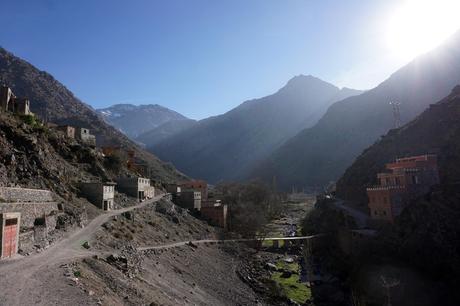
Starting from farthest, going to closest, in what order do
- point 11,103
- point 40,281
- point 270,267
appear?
point 11,103, point 270,267, point 40,281

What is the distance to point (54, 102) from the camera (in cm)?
14188

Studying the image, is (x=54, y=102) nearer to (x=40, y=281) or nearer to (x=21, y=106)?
(x=21, y=106)

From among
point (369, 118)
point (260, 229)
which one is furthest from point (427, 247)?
point (369, 118)

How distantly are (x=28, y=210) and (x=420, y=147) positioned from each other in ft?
222

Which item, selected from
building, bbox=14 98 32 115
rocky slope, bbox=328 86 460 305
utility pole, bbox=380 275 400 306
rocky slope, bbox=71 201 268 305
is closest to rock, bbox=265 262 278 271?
rocky slope, bbox=71 201 268 305

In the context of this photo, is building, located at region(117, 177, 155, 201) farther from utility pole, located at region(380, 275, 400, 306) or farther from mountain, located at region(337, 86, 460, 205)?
mountain, located at region(337, 86, 460, 205)

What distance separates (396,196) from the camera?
184ft

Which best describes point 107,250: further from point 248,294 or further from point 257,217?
point 257,217

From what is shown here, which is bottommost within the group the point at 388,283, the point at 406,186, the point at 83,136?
the point at 388,283

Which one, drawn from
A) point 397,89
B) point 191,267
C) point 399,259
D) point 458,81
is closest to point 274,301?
point 191,267

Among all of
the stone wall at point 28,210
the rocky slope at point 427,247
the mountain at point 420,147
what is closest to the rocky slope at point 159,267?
the stone wall at point 28,210

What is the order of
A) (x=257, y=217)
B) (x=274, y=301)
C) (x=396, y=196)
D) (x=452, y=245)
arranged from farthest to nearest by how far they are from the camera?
(x=257, y=217) → (x=396, y=196) → (x=452, y=245) → (x=274, y=301)

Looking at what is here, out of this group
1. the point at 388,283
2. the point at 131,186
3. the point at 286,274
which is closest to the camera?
the point at 388,283

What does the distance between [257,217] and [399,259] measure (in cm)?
2851
